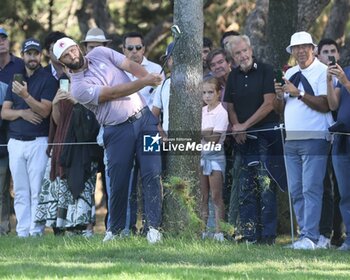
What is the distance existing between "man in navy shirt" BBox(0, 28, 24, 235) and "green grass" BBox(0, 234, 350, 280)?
2.41m

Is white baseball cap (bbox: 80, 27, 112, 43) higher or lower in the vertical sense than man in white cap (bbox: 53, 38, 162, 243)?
higher

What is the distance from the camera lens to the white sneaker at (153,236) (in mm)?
12570

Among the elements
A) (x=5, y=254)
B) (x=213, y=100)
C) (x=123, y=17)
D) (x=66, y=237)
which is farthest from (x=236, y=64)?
(x=123, y=17)

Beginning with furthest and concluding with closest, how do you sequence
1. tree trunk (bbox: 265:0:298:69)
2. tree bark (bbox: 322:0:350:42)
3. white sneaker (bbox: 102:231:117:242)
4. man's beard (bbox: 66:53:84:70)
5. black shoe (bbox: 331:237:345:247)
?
tree bark (bbox: 322:0:350:42) → tree trunk (bbox: 265:0:298:69) → black shoe (bbox: 331:237:345:247) → white sneaker (bbox: 102:231:117:242) → man's beard (bbox: 66:53:84:70)

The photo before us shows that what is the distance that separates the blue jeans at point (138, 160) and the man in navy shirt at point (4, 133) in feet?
10.2

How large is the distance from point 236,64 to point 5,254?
160 inches

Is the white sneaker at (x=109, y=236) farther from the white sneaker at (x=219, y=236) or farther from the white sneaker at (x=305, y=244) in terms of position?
the white sneaker at (x=305, y=244)

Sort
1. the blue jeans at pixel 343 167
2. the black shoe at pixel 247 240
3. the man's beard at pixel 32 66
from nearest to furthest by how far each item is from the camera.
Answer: the blue jeans at pixel 343 167, the black shoe at pixel 247 240, the man's beard at pixel 32 66

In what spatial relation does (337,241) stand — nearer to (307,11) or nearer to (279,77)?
(279,77)

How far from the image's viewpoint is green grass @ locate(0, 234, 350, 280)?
Answer: 10.3m

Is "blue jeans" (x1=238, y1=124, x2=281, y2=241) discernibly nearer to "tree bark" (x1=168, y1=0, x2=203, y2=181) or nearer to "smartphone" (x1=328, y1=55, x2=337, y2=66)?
"tree bark" (x1=168, y1=0, x2=203, y2=181)

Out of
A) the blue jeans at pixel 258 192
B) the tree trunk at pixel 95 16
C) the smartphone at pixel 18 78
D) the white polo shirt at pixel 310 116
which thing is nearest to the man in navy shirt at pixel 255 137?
the blue jeans at pixel 258 192

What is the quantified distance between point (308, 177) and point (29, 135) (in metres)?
4.07

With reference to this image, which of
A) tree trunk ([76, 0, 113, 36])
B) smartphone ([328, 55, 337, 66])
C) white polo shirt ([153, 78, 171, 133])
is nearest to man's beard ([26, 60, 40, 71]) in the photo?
white polo shirt ([153, 78, 171, 133])
